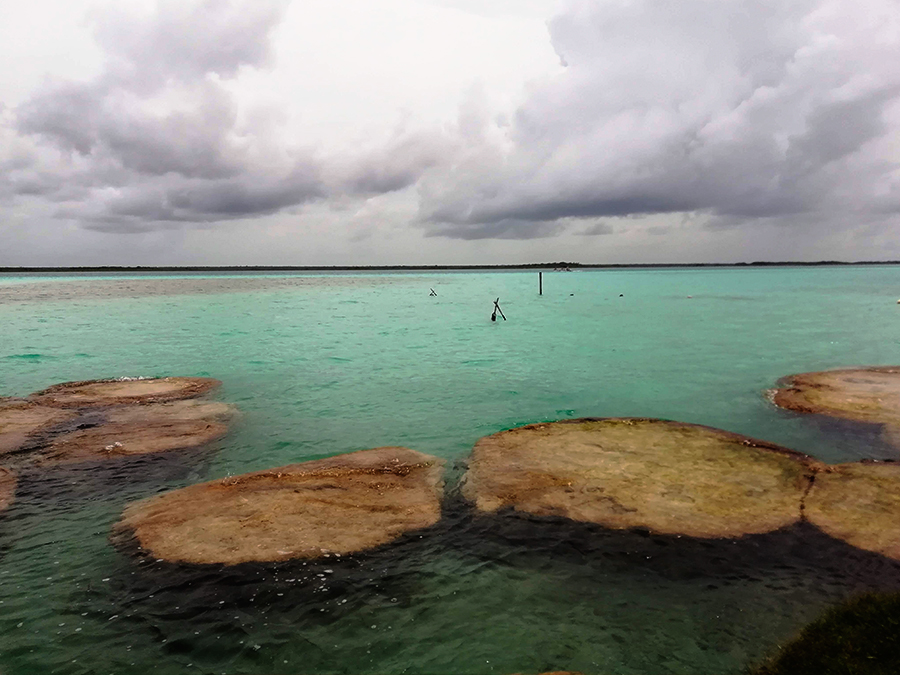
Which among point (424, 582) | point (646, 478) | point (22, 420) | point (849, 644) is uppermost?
point (849, 644)

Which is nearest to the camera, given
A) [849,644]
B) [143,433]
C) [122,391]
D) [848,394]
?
[849,644]

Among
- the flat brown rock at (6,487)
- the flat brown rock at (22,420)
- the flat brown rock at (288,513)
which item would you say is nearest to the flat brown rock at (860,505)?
the flat brown rock at (288,513)

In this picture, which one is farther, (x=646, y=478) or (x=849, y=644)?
(x=646, y=478)

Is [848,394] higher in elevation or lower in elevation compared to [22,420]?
lower

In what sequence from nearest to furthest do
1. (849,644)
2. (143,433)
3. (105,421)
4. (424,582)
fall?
(849,644), (424,582), (143,433), (105,421)

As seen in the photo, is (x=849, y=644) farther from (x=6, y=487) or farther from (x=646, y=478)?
(x=6, y=487)

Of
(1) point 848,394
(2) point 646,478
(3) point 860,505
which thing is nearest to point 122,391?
(2) point 646,478

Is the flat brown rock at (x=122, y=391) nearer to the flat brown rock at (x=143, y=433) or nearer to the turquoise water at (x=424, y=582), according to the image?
the flat brown rock at (x=143, y=433)

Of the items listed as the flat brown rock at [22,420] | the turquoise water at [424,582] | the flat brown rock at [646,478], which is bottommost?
the turquoise water at [424,582]
